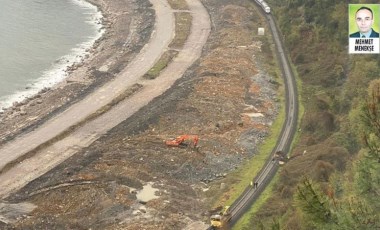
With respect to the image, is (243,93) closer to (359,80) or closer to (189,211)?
(359,80)

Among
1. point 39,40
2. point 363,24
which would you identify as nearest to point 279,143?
point 363,24

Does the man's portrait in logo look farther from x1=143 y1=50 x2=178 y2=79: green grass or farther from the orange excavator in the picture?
x1=143 y1=50 x2=178 y2=79: green grass

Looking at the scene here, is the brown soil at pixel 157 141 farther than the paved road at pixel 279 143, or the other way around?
the paved road at pixel 279 143

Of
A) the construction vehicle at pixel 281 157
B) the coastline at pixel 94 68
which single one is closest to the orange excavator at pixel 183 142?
the construction vehicle at pixel 281 157

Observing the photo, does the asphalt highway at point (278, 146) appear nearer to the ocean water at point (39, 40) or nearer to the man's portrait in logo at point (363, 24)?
the man's portrait in logo at point (363, 24)

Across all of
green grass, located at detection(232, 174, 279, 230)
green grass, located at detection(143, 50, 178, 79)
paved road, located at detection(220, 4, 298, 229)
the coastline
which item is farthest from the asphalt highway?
the coastline

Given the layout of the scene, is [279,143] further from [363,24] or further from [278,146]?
[363,24]
